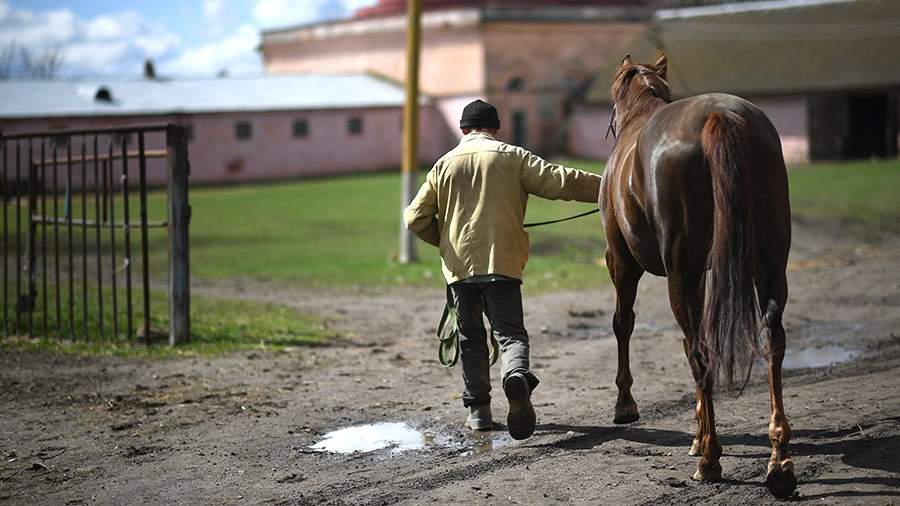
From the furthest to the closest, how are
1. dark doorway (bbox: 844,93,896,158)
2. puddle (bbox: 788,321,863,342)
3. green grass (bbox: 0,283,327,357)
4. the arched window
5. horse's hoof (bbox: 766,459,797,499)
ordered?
the arched window < dark doorway (bbox: 844,93,896,158) < green grass (bbox: 0,283,327,357) < puddle (bbox: 788,321,863,342) < horse's hoof (bbox: 766,459,797,499)

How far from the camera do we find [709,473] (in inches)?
230

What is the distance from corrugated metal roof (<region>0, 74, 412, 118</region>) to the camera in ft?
128

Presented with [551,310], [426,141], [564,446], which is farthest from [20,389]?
[426,141]

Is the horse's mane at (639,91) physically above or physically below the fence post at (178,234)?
above

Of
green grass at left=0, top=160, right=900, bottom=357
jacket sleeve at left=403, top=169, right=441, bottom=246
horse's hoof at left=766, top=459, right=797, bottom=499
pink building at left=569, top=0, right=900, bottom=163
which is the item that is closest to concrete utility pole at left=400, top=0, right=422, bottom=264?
green grass at left=0, top=160, right=900, bottom=357

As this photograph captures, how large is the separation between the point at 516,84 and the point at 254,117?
1043cm

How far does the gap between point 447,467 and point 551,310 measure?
6.41 m

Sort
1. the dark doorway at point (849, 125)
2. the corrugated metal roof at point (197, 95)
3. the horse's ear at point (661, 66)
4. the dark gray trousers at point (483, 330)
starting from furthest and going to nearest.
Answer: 1. the corrugated metal roof at point (197, 95)
2. the dark doorway at point (849, 125)
3. the horse's ear at point (661, 66)
4. the dark gray trousers at point (483, 330)

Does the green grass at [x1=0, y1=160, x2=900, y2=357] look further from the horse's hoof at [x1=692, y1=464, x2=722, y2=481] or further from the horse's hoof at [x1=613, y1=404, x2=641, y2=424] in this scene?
the horse's hoof at [x1=692, y1=464, x2=722, y2=481]

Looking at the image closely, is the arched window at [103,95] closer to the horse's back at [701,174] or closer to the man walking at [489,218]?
the man walking at [489,218]

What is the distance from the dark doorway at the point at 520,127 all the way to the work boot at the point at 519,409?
3829 cm

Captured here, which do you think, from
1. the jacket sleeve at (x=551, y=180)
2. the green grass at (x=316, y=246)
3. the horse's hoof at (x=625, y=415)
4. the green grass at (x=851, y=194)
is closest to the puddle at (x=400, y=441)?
the horse's hoof at (x=625, y=415)

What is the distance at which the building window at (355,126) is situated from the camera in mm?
43438

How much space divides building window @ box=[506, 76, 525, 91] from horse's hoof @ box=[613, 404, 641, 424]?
3768 cm
